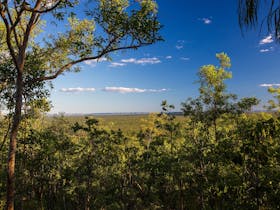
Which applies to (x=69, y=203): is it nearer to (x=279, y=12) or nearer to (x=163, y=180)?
(x=163, y=180)

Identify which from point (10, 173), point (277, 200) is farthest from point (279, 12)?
point (277, 200)

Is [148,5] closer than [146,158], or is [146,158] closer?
[148,5]

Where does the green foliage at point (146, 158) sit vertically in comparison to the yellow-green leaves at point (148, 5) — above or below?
below

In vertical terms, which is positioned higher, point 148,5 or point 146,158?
point 148,5

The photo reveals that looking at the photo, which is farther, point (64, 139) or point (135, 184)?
point (135, 184)

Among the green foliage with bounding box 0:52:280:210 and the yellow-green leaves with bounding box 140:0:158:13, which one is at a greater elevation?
the yellow-green leaves with bounding box 140:0:158:13

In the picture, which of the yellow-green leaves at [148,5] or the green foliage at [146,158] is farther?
the green foliage at [146,158]

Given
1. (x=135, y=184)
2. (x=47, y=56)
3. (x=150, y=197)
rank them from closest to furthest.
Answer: (x=47, y=56) < (x=150, y=197) < (x=135, y=184)

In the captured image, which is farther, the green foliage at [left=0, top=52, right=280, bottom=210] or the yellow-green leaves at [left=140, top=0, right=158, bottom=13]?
the green foliage at [left=0, top=52, right=280, bottom=210]

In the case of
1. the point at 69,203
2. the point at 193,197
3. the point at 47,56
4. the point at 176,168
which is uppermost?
the point at 47,56

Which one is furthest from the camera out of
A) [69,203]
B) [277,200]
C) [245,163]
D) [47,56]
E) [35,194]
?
[69,203]

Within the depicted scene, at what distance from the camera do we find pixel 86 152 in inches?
910

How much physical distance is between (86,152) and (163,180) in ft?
23.2

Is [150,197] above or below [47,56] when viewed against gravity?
below
